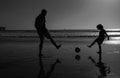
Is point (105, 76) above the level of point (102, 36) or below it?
below

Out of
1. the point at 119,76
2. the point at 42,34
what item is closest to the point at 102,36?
the point at 42,34

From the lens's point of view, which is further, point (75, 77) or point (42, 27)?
point (42, 27)

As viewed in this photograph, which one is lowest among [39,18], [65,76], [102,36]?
[65,76]

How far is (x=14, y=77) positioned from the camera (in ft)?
20.0

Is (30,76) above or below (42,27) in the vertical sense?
below

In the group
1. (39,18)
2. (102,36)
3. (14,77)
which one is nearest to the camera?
(14,77)

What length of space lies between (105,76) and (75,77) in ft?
2.83

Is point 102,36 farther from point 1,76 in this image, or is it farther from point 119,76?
point 1,76

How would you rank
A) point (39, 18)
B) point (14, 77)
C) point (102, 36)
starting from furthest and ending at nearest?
point (102, 36)
point (39, 18)
point (14, 77)

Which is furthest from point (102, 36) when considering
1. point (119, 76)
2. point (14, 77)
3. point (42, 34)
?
point (14, 77)

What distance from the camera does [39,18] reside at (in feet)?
37.3

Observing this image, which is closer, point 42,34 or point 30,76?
point 30,76

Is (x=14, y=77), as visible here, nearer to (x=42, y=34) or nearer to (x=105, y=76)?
(x=105, y=76)

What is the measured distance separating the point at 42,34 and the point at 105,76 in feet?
18.7
